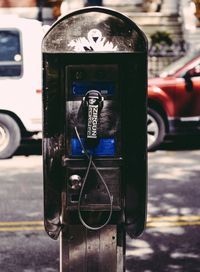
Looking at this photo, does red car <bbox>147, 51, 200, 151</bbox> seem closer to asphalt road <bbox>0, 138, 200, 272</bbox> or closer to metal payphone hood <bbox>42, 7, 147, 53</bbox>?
asphalt road <bbox>0, 138, 200, 272</bbox>

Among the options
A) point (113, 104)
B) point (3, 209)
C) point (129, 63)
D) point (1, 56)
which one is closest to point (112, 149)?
point (113, 104)

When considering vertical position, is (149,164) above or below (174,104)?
below

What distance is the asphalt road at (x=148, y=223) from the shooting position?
5.97m

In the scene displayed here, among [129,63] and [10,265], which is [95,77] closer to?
[129,63]

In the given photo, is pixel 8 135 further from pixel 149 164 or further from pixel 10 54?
pixel 149 164

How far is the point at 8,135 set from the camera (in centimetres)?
1038

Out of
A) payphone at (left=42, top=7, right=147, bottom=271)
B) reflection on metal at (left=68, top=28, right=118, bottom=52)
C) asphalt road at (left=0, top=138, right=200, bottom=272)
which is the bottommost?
asphalt road at (left=0, top=138, right=200, bottom=272)

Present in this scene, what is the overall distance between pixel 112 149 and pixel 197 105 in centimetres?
680

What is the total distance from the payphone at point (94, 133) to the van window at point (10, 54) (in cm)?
617

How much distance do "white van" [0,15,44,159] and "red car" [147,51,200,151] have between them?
180 centimetres

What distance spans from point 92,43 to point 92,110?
41 centimetres

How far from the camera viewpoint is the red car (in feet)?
35.6

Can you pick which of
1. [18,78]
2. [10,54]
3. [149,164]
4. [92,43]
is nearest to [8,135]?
[18,78]

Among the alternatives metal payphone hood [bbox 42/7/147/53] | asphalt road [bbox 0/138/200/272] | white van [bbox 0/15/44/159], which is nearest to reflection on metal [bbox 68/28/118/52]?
metal payphone hood [bbox 42/7/147/53]
